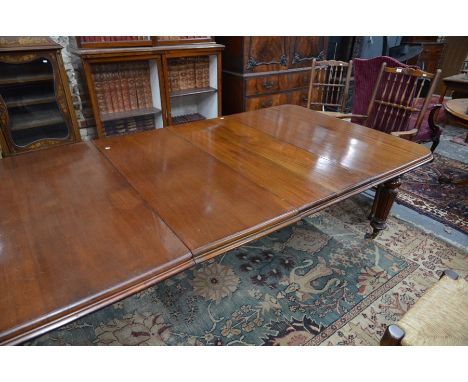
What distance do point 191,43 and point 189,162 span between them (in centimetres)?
189

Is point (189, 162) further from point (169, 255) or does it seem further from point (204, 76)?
point (204, 76)

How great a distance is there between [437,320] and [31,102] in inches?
108

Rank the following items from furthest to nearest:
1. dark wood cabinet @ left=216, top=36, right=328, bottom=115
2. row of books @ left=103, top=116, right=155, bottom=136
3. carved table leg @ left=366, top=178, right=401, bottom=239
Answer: dark wood cabinet @ left=216, top=36, right=328, bottom=115 < row of books @ left=103, top=116, right=155, bottom=136 < carved table leg @ left=366, top=178, right=401, bottom=239

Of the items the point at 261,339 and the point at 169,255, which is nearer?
the point at 169,255

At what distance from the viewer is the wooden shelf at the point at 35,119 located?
2.31 metres

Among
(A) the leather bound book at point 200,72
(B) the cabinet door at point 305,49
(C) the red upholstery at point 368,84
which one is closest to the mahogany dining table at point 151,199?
(C) the red upholstery at point 368,84

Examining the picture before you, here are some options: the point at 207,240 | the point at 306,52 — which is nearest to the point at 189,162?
the point at 207,240

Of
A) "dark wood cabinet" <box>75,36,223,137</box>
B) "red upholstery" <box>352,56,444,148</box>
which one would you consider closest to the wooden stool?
"red upholstery" <box>352,56,444,148</box>

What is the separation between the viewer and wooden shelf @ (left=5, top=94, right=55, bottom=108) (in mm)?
2254

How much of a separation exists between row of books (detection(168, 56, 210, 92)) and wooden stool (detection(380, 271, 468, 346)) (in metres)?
2.69

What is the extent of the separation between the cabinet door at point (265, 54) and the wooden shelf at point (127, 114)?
0.99 metres

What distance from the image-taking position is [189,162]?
136 cm

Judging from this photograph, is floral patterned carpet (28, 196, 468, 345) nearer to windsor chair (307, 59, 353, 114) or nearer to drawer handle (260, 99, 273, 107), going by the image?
windsor chair (307, 59, 353, 114)

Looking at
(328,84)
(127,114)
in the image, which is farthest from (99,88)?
(328,84)
